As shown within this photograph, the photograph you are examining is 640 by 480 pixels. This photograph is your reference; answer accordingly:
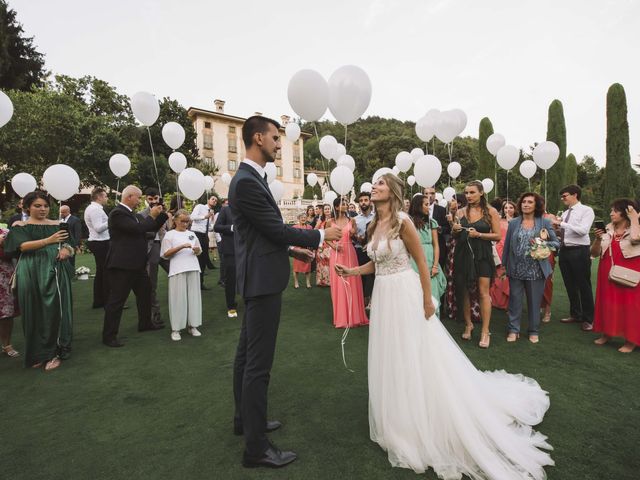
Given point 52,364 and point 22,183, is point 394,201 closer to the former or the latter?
point 52,364

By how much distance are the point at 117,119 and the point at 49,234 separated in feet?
83.4

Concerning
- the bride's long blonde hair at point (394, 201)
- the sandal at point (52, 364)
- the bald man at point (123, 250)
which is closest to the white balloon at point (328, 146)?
the bald man at point (123, 250)

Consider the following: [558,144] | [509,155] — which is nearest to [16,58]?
[509,155]

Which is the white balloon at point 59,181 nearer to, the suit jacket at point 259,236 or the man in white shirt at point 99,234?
the man in white shirt at point 99,234

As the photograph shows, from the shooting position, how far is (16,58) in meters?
23.3

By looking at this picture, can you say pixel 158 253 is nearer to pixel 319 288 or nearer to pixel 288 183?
pixel 319 288

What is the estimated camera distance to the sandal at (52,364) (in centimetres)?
409

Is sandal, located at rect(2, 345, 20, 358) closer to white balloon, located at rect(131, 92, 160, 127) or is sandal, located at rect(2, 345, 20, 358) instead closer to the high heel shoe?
white balloon, located at rect(131, 92, 160, 127)

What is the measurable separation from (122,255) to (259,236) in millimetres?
3463

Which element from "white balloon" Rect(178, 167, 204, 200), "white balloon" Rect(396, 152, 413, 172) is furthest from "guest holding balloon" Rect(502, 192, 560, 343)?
"white balloon" Rect(178, 167, 204, 200)

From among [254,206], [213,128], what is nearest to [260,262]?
[254,206]

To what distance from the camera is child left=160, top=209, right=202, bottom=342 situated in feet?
16.8

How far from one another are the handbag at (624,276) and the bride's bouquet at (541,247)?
0.77 meters

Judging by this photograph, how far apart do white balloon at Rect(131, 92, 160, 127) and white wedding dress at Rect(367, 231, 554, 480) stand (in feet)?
19.1
